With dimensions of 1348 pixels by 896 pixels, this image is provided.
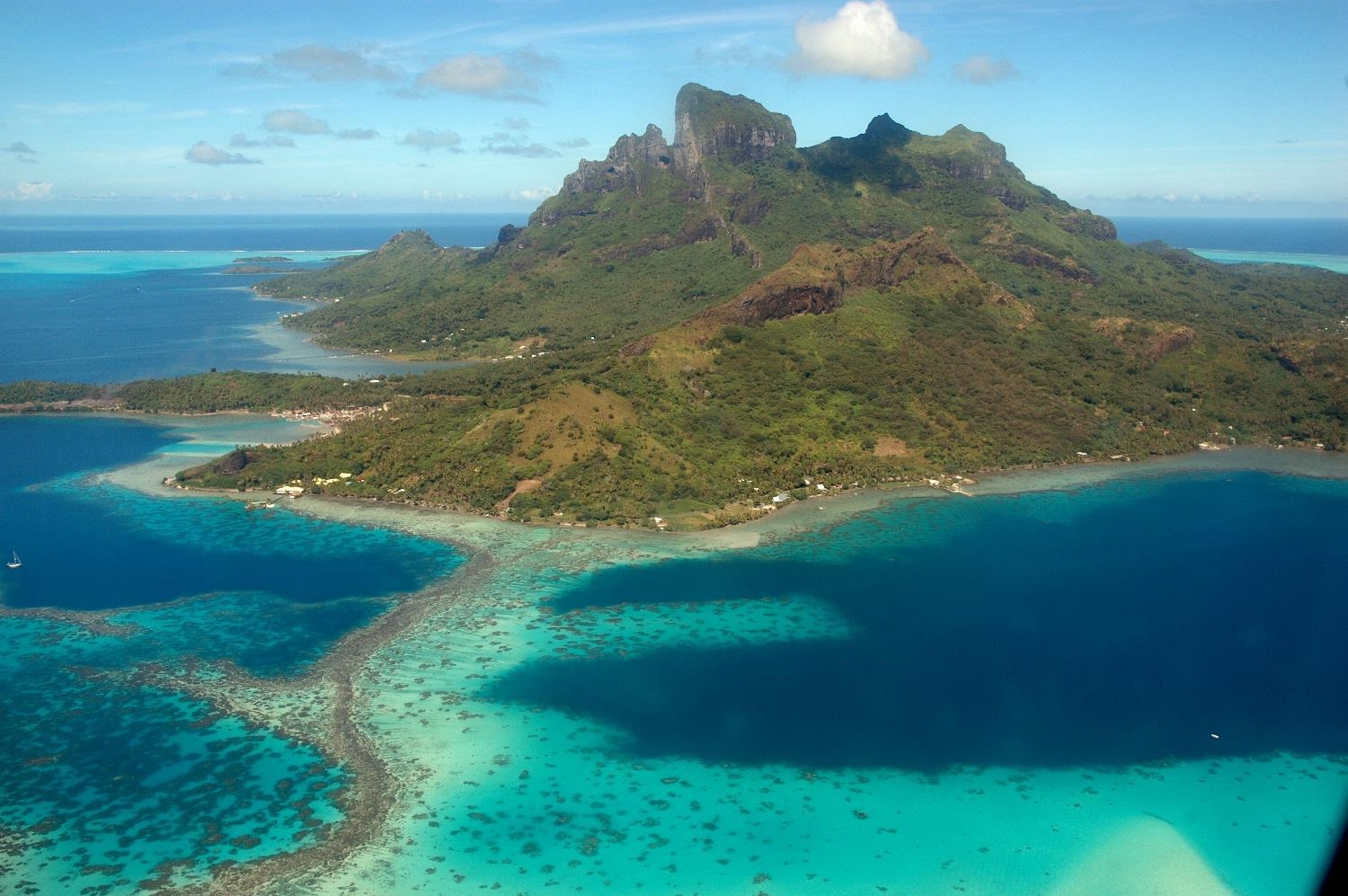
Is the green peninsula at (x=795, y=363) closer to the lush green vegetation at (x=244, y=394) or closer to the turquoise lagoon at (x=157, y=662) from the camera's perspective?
the lush green vegetation at (x=244, y=394)

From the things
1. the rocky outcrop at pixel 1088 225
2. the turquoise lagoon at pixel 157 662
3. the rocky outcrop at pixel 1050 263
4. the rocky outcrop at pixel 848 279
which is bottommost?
the turquoise lagoon at pixel 157 662

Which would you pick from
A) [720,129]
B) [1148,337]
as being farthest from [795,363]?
[720,129]

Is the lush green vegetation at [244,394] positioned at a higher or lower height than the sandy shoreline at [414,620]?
higher

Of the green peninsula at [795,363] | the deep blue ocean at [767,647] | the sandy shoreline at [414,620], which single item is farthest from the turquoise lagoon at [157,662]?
the green peninsula at [795,363]

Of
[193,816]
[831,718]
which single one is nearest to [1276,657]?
[831,718]

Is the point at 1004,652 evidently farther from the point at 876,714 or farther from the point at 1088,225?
the point at 1088,225

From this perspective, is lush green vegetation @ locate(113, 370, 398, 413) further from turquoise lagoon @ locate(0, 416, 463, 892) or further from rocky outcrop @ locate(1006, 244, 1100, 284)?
rocky outcrop @ locate(1006, 244, 1100, 284)

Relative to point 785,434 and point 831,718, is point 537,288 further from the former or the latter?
point 831,718
